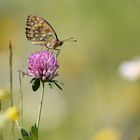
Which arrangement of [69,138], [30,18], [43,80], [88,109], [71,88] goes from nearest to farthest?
[43,80] → [30,18] → [69,138] → [88,109] → [71,88]

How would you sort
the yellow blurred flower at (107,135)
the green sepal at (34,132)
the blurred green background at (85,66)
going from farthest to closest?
the blurred green background at (85,66) < the yellow blurred flower at (107,135) < the green sepal at (34,132)

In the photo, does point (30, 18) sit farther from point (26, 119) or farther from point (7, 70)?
point (7, 70)

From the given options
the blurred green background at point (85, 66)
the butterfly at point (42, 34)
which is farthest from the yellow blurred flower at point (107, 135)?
the butterfly at point (42, 34)

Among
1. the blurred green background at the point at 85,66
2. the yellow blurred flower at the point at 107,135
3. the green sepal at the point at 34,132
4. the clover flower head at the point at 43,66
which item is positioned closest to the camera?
the green sepal at the point at 34,132

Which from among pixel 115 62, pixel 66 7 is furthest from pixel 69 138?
pixel 66 7

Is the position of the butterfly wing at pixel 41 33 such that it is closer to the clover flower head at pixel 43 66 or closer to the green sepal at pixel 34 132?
the clover flower head at pixel 43 66

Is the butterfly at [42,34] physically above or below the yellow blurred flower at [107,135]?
above

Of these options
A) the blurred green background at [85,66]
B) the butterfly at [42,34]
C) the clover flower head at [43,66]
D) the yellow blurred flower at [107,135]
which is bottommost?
the yellow blurred flower at [107,135]

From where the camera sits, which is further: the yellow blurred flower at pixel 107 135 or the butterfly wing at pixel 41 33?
the yellow blurred flower at pixel 107 135
